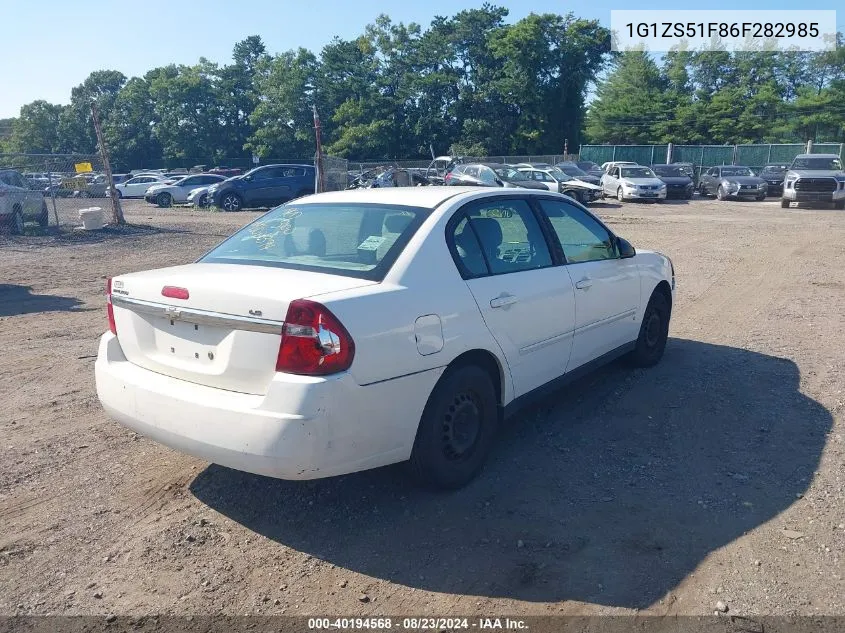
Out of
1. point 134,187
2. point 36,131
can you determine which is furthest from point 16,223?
point 36,131

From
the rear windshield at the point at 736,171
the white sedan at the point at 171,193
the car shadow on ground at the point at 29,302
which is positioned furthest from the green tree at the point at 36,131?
the car shadow on ground at the point at 29,302

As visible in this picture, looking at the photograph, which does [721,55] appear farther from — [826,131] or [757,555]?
[757,555]

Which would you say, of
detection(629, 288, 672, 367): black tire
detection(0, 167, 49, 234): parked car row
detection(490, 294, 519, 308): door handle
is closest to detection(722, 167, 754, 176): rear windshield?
detection(0, 167, 49, 234): parked car row

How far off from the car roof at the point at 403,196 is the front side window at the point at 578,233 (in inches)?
15.2

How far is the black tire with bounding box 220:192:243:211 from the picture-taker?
26219 mm

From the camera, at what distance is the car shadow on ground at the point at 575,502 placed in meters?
3.27

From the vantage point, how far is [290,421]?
3.17m

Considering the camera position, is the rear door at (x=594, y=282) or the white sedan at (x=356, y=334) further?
the rear door at (x=594, y=282)

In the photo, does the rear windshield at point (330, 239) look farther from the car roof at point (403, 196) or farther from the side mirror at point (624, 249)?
the side mirror at point (624, 249)

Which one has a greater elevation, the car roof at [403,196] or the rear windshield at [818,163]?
the rear windshield at [818,163]

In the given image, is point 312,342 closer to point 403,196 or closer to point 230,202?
point 403,196

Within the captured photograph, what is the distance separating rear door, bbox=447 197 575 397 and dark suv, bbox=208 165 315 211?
2219 centimetres

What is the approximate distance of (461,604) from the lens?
3.04 m

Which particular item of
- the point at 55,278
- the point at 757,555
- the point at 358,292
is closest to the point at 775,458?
the point at 757,555
